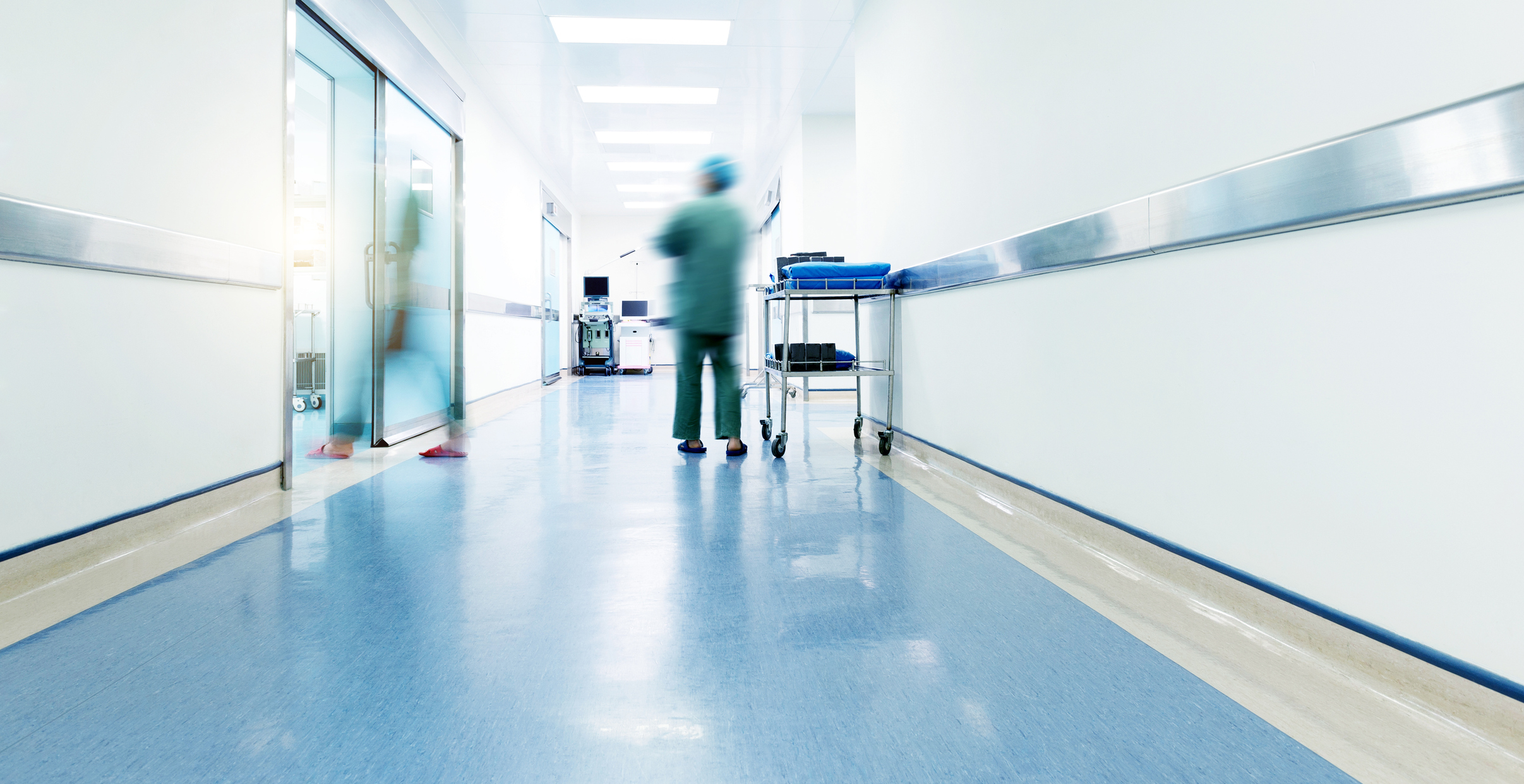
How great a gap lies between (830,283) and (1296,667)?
2.41 meters

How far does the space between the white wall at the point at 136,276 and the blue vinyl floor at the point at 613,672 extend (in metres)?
0.40

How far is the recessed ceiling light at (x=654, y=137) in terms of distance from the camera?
7.20 meters

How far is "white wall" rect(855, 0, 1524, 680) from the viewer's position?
0.95 metres

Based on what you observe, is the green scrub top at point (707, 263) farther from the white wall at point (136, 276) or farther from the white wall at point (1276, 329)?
the white wall at point (136, 276)

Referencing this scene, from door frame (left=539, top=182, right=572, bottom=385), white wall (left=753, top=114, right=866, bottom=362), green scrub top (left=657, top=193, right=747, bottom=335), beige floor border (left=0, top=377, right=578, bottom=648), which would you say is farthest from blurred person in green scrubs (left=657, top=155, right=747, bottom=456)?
door frame (left=539, top=182, right=572, bottom=385)

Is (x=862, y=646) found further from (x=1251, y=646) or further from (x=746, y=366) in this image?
(x=746, y=366)

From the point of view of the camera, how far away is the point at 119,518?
1817mm

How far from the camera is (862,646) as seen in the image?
4.21 feet

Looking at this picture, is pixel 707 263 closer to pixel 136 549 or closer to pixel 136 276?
pixel 136 276

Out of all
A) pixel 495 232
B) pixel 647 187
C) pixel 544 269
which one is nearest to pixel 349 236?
pixel 495 232

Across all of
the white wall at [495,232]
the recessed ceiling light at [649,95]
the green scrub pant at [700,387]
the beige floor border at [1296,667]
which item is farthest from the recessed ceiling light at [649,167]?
the beige floor border at [1296,667]

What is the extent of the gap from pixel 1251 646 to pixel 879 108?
3420 mm

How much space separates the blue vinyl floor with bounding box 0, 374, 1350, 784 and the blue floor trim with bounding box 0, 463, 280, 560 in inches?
10.8

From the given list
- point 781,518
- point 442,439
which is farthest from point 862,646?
point 442,439
